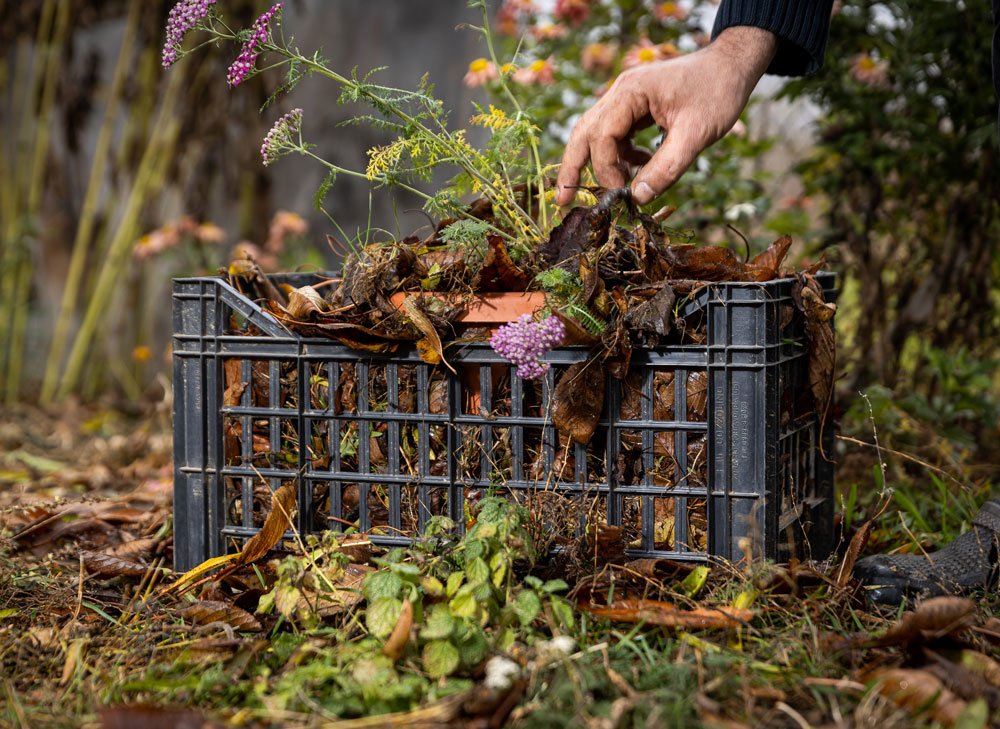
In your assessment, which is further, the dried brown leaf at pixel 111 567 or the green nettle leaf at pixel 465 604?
the dried brown leaf at pixel 111 567

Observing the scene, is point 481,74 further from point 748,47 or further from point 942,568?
point 942,568

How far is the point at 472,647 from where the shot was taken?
48.2 inches

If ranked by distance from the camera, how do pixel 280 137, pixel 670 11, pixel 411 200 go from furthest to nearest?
pixel 411 200, pixel 670 11, pixel 280 137

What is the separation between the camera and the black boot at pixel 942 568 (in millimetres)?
1569

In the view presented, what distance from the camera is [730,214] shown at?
301 cm

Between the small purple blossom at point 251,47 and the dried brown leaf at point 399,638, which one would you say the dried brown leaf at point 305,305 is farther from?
the dried brown leaf at point 399,638

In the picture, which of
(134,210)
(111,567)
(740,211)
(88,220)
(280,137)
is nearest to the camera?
(280,137)

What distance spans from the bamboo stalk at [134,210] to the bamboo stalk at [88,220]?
0.23 ft

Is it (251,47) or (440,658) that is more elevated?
(251,47)

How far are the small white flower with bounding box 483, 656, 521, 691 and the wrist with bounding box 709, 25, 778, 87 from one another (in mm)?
1218

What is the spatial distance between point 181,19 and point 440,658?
1150 millimetres

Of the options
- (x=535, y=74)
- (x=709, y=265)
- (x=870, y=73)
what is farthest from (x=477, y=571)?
(x=870, y=73)

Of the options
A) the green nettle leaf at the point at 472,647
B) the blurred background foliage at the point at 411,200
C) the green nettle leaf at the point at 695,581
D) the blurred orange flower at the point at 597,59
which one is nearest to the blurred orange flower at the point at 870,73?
the blurred background foliage at the point at 411,200

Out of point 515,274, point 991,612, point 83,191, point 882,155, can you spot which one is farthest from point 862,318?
point 83,191
